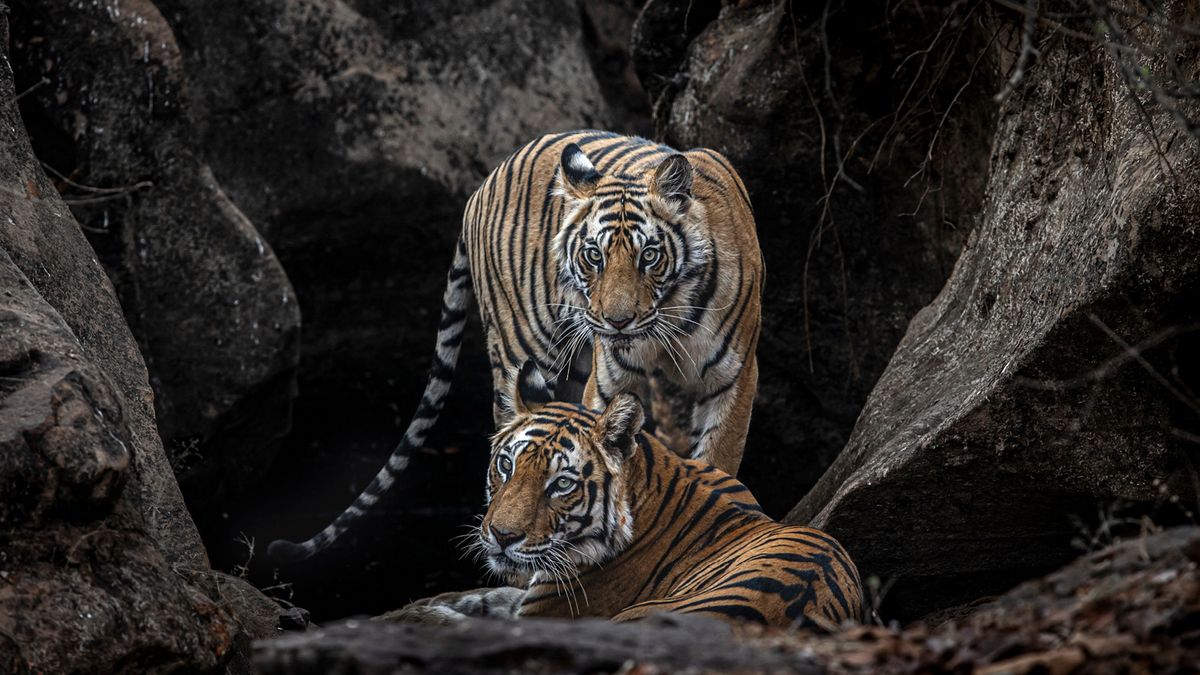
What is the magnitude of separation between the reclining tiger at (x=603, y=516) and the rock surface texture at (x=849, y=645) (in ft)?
5.87

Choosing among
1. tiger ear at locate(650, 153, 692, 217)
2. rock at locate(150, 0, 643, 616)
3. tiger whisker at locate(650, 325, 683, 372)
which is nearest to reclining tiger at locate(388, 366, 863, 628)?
tiger whisker at locate(650, 325, 683, 372)

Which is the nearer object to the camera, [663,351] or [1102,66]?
[1102,66]

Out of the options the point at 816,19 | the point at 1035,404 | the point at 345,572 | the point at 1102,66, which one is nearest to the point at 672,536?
the point at 1035,404

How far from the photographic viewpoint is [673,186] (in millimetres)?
6238

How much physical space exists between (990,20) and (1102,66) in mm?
770

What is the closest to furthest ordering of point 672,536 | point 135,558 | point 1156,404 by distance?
point 135,558 < point 1156,404 < point 672,536

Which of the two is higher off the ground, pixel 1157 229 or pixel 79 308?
pixel 1157 229

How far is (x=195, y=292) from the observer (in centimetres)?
809

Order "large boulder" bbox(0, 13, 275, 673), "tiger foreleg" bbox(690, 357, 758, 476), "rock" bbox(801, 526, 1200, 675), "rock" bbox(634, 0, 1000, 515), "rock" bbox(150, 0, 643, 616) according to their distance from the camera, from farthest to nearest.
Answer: "rock" bbox(150, 0, 643, 616) < "rock" bbox(634, 0, 1000, 515) < "tiger foreleg" bbox(690, 357, 758, 476) < "large boulder" bbox(0, 13, 275, 673) < "rock" bbox(801, 526, 1200, 675)

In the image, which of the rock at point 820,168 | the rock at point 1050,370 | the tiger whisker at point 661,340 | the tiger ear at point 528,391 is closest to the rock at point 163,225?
the rock at point 820,168

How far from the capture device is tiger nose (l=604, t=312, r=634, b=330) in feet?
19.6

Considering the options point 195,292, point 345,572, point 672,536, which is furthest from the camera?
point 195,292

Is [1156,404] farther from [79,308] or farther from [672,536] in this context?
[79,308]

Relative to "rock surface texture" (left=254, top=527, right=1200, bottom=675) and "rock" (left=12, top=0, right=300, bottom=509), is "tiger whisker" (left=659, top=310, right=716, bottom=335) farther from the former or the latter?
"rock surface texture" (left=254, top=527, right=1200, bottom=675)
